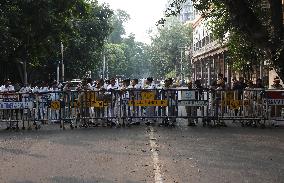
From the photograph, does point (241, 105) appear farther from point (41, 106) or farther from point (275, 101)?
point (41, 106)

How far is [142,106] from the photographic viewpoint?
16.5 metres

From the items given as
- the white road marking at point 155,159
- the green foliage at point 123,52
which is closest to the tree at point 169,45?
the green foliage at point 123,52

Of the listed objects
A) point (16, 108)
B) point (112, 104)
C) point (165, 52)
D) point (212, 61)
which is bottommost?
point (16, 108)

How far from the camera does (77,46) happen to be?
4253 centimetres

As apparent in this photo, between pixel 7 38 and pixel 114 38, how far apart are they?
98.7 m

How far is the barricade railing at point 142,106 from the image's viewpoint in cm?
1631

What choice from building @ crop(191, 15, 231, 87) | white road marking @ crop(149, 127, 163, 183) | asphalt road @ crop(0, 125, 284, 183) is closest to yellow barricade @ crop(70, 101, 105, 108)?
asphalt road @ crop(0, 125, 284, 183)

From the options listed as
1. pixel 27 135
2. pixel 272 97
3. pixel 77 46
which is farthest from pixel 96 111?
pixel 77 46

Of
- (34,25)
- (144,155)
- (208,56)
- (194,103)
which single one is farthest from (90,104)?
(208,56)

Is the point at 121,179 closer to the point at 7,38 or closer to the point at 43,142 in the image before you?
the point at 43,142

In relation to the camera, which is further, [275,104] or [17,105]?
[17,105]

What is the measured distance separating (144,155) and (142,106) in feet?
20.2

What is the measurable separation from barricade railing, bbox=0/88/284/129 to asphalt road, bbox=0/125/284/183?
0.95 meters

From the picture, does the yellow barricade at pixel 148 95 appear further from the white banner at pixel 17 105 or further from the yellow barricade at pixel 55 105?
the white banner at pixel 17 105
